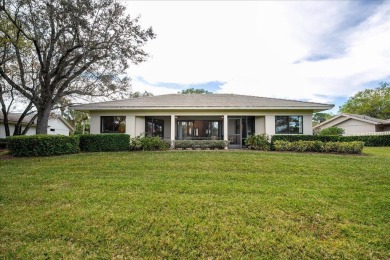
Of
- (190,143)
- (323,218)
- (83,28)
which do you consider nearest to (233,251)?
(323,218)

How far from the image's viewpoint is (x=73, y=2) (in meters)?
10.7

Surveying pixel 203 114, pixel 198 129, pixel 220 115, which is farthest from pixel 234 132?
pixel 203 114

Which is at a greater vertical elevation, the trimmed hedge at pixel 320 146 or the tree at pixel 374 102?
the tree at pixel 374 102

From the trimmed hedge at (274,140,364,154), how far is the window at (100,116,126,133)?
10569mm

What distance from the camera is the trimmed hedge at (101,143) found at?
11820 millimetres

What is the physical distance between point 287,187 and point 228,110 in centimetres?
926

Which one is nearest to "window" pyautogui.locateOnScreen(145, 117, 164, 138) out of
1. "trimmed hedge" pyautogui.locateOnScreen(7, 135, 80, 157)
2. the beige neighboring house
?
"trimmed hedge" pyautogui.locateOnScreen(7, 135, 80, 157)

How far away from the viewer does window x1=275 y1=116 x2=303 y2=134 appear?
47.5 feet

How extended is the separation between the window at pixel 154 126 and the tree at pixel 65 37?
432 centimetres

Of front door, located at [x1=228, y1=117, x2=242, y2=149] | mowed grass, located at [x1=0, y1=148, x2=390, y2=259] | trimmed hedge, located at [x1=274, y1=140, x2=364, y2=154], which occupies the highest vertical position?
front door, located at [x1=228, y1=117, x2=242, y2=149]

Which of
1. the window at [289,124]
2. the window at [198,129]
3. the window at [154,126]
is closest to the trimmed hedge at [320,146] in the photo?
the window at [289,124]

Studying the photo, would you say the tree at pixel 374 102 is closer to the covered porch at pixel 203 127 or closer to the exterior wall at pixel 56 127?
the covered porch at pixel 203 127

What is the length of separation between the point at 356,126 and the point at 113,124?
29.4m

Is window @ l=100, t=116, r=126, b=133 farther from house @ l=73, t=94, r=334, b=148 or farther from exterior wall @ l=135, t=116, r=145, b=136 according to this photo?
exterior wall @ l=135, t=116, r=145, b=136
